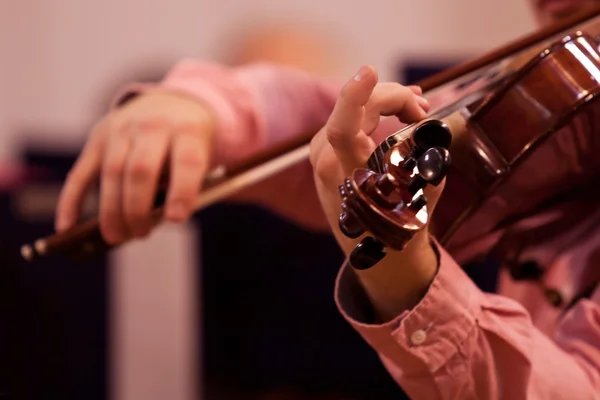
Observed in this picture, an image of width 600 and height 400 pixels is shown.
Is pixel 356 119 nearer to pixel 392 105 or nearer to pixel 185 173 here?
pixel 392 105

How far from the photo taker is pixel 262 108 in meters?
0.67

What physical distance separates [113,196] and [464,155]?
9.6 inches

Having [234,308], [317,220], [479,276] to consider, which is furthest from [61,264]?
[479,276]

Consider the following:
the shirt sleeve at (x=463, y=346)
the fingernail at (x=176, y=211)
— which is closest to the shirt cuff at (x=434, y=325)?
the shirt sleeve at (x=463, y=346)

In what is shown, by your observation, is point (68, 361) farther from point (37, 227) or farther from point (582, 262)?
point (582, 262)

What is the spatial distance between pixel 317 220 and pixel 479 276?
6.2 inches

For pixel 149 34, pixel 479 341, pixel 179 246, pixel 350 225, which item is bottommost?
pixel 179 246

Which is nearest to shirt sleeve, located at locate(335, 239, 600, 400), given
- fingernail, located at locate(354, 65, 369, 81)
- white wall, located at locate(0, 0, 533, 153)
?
fingernail, located at locate(354, 65, 369, 81)

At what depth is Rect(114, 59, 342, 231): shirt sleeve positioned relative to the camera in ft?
2.02

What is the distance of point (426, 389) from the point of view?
15.7 inches

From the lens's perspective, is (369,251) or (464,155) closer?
(369,251)

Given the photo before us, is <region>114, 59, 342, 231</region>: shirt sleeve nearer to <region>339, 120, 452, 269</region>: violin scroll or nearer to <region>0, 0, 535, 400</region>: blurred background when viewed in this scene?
<region>0, 0, 535, 400</region>: blurred background

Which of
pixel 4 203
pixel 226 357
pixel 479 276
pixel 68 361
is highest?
pixel 4 203

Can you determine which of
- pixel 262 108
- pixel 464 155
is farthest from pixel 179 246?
pixel 464 155
